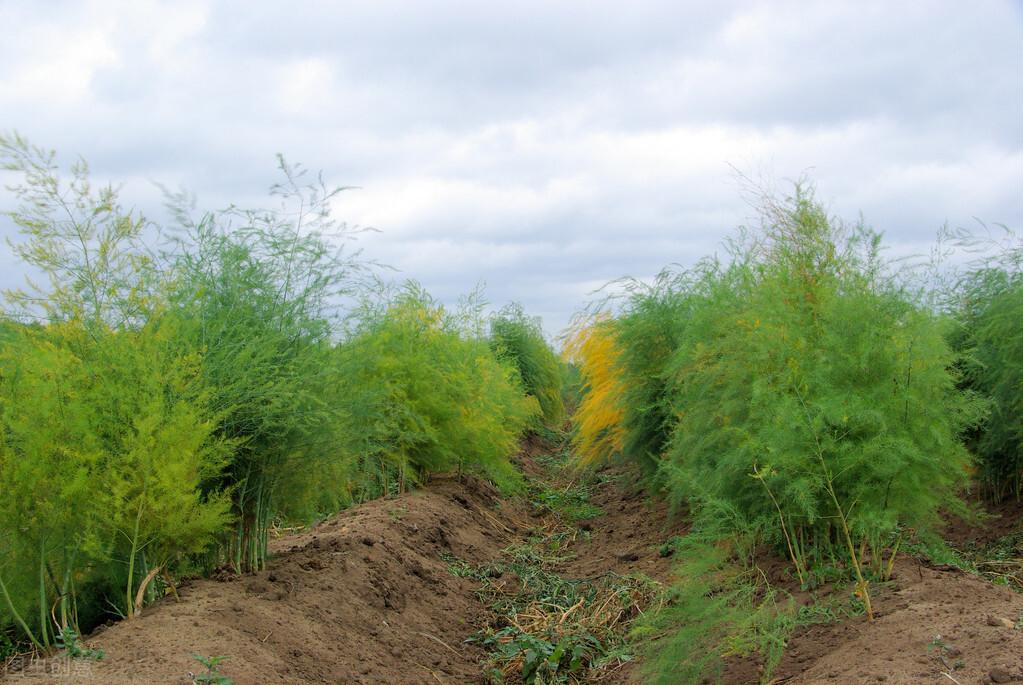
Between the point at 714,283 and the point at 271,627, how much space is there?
5856mm

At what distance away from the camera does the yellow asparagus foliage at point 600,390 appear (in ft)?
42.2

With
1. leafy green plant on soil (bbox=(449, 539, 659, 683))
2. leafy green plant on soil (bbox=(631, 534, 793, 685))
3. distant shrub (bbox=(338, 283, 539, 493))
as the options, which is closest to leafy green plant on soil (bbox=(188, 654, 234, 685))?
leafy green plant on soil (bbox=(631, 534, 793, 685))

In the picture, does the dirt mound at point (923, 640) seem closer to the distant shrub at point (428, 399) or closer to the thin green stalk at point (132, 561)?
the thin green stalk at point (132, 561)

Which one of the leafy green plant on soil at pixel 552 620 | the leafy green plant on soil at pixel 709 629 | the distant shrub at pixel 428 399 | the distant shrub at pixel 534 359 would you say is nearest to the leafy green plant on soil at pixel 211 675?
the leafy green plant on soil at pixel 709 629

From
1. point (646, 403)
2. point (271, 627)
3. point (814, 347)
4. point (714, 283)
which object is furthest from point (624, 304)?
point (271, 627)

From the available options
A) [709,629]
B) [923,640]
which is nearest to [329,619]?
[709,629]

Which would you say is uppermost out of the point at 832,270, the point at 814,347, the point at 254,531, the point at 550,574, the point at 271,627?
the point at 832,270

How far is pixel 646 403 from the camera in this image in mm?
12094

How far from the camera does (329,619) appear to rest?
22.0 ft

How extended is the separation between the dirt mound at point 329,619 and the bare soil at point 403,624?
1 centimetres

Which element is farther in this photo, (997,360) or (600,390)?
(600,390)

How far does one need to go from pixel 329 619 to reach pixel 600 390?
292 inches

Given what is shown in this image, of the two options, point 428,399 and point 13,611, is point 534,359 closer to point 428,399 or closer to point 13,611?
→ point 428,399

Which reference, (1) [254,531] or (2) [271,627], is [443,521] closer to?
(1) [254,531]
